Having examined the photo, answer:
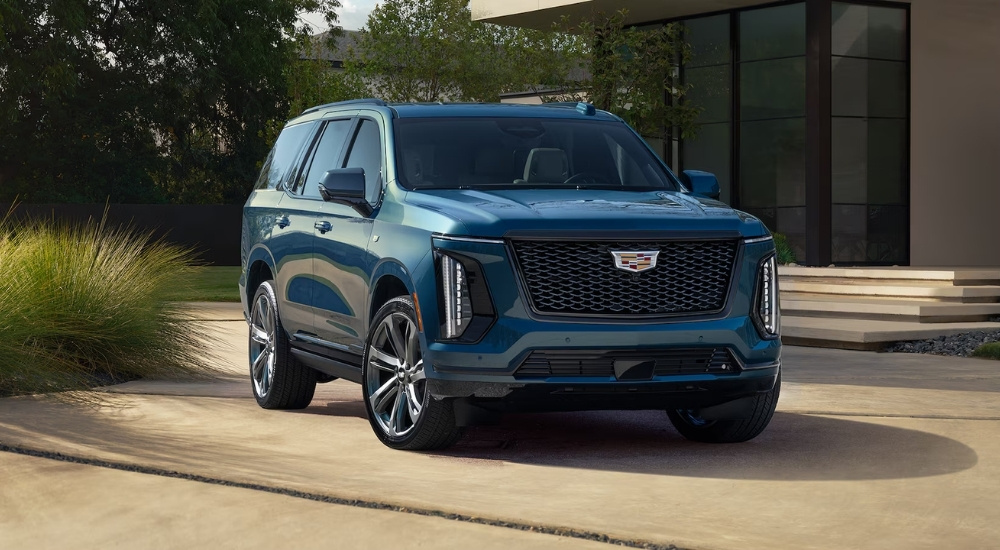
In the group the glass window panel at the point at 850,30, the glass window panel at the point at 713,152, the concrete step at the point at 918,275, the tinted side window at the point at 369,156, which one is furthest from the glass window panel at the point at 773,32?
the tinted side window at the point at 369,156

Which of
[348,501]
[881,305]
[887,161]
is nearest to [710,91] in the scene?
[887,161]

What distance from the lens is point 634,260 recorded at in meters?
7.59

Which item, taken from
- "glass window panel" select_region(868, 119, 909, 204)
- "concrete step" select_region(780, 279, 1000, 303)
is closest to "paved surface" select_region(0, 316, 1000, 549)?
"concrete step" select_region(780, 279, 1000, 303)

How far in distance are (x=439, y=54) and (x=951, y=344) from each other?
30599 mm

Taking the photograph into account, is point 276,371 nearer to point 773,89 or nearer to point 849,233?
point 849,233

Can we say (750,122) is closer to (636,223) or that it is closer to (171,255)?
(171,255)

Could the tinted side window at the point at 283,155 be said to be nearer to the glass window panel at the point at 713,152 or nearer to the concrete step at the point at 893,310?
the concrete step at the point at 893,310

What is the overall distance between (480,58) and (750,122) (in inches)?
819

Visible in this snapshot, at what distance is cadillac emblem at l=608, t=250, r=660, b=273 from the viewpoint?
7.57 meters

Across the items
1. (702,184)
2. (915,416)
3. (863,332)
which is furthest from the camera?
(863,332)

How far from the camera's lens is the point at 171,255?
13.5 m

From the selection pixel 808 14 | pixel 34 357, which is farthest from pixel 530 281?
pixel 808 14

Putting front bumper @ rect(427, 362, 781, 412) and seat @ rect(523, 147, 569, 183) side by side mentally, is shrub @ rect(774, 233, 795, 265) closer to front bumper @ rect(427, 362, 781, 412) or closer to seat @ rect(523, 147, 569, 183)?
seat @ rect(523, 147, 569, 183)

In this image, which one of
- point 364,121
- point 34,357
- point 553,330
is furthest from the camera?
point 34,357
